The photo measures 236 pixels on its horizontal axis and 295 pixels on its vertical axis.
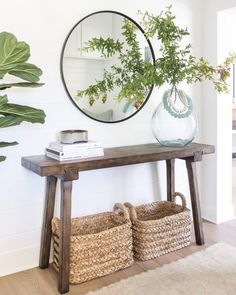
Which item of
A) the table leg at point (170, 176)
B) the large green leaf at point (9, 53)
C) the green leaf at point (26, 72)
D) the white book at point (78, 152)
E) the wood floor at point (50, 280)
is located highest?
the large green leaf at point (9, 53)

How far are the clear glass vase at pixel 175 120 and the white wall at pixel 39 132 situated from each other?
0.32 metres

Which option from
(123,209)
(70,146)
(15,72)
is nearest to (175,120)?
(123,209)

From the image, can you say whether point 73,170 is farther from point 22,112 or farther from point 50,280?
point 50,280

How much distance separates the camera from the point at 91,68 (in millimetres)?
2301

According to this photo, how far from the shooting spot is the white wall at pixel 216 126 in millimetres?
2779

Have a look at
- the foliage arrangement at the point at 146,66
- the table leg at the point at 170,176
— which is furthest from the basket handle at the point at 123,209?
the foliage arrangement at the point at 146,66

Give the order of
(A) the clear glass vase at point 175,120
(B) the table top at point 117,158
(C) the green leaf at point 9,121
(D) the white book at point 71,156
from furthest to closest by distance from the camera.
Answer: (A) the clear glass vase at point 175,120, (D) the white book at point 71,156, (B) the table top at point 117,158, (C) the green leaf at point 9,121

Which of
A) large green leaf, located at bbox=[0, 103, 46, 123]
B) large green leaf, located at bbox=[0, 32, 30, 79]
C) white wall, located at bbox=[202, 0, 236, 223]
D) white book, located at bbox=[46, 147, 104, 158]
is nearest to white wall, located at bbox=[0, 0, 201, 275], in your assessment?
white book, located at bbox=[46, 147, 104, 158]

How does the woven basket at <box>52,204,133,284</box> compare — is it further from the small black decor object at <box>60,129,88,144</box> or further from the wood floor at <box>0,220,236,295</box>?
the small black decor object at <box>60,129,88,144</box>

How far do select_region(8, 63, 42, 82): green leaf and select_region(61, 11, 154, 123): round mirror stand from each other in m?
0.47

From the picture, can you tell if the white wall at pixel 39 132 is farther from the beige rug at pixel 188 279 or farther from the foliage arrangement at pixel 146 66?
the beige rug at pixel 188 279

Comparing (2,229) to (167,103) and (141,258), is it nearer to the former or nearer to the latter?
(141,258)

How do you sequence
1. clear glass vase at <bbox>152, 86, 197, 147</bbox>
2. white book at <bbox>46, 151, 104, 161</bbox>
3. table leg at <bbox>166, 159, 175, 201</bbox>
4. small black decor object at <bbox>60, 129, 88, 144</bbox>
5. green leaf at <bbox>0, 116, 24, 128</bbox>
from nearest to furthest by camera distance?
green leaf at <bbox>0, 116, 24, 128</bbox>, white book at <bbox>46, 151, 104, 161</bbox>, small black decor object at <bbox>60, 129, 88, 144</bbox>, clear glass vase at <bbox>152, 86, 197, 147</bbox>, table leg at <bbox>166, 159, 175, 201</bbox>

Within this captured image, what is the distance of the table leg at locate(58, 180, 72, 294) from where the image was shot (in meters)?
1.87
